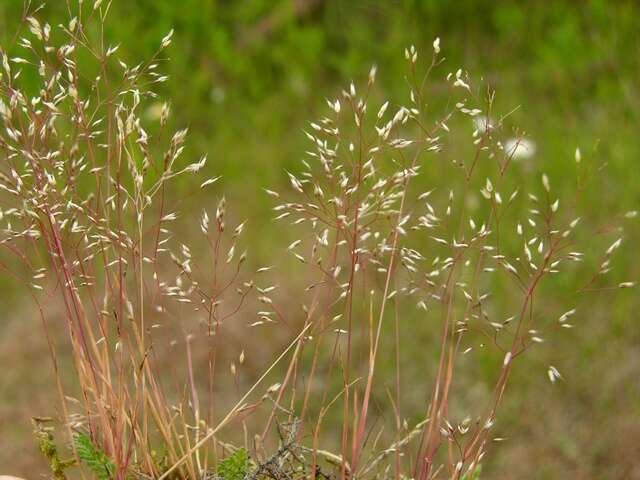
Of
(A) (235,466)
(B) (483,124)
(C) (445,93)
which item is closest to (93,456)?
(A) (235,466)

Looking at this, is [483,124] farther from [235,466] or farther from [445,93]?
[445,93]

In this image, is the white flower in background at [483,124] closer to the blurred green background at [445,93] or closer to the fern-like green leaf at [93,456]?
the fern-like green leaf at [93,456]

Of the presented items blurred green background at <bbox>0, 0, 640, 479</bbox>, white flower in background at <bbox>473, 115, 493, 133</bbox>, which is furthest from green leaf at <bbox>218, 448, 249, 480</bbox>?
blurred green background at <bbox>0, 0, 640, 479</bbox>

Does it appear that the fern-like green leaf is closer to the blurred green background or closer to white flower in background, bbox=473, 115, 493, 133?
white flower in background, bbox=473, 115, 493, 133

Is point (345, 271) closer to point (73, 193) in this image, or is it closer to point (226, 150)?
point (226, 150)

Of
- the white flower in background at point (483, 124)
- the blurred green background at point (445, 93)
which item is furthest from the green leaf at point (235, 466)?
the blurred green background at point (445, 93)
